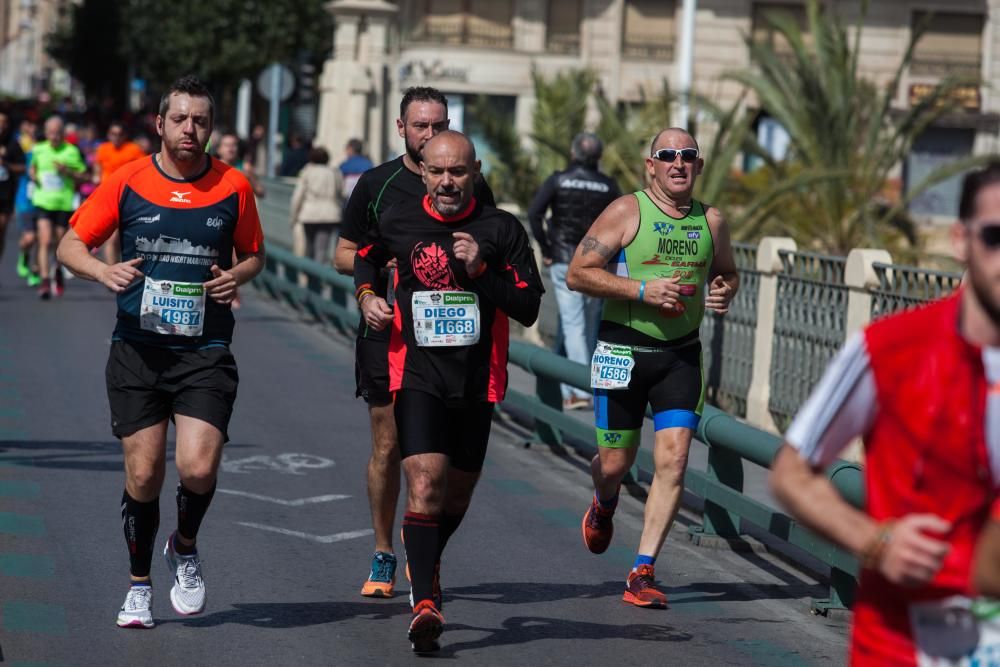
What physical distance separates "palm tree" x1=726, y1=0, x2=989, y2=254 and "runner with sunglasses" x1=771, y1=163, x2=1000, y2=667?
14.6m

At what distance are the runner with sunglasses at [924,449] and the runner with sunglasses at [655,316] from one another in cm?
415

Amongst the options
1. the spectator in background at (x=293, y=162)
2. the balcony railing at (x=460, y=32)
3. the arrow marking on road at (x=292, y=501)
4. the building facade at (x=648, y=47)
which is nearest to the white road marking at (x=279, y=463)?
the arrow marking on road at (x=292, y=501)

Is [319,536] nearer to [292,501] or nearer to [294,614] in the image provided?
[292,501]

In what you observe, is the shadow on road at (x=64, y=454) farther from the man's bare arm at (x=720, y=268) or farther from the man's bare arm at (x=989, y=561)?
the man's bare arm at (x=989, y=561)

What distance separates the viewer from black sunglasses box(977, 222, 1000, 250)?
11.3ft

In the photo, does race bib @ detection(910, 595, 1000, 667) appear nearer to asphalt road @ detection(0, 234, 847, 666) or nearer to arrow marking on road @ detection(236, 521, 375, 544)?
asphalt road @ detection(0, 234, 847, 666)

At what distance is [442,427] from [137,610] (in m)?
1.28

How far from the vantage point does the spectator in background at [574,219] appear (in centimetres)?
1385

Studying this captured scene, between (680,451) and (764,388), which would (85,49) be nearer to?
(764,388)

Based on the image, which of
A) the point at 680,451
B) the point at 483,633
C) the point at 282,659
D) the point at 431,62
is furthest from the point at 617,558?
the point at 431,62

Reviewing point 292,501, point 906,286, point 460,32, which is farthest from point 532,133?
point 460,32

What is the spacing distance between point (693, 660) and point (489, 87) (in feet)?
154

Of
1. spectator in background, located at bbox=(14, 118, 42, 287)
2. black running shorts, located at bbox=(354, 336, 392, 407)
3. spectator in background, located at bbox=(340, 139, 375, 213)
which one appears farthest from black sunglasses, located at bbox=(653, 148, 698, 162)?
spectator in background, located at bbox=(14, 118, 42, 287)

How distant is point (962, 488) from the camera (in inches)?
139
